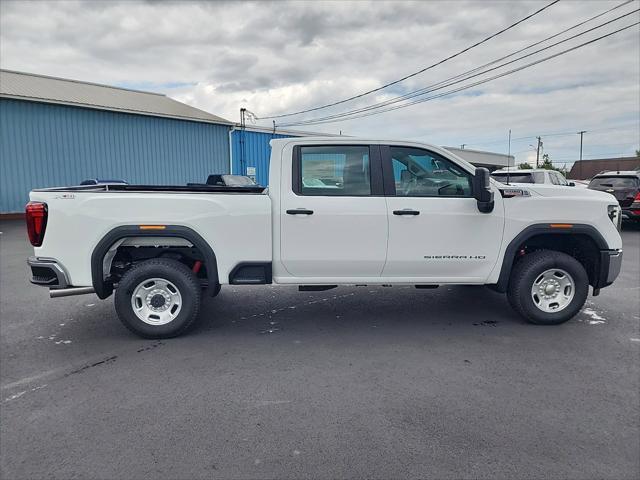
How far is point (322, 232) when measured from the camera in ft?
15.6

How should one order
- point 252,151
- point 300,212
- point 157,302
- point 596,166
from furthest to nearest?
point 596,166, point 252,151, point 157,302, point 300,212

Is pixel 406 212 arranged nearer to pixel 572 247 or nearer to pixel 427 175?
pixel 427 175

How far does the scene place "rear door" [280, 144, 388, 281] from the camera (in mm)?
4734

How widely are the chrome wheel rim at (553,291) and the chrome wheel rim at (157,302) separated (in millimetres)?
3962

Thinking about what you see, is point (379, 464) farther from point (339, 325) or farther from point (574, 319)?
point (574, 319)

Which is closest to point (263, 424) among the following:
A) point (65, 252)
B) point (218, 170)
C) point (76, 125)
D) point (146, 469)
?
point (146, 469)

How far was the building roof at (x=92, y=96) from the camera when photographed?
1869cm

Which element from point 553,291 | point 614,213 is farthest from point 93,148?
point 614,213

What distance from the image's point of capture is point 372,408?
11.0 feet

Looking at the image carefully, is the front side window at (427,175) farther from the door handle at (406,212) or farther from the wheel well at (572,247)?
the wheel well at (572,247)

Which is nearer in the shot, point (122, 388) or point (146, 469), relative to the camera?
point (146, 469)

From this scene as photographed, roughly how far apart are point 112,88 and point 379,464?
26485mm

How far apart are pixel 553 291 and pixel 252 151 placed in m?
20.8

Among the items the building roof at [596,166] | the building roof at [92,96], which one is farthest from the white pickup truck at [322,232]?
the building roof at [596,166]
